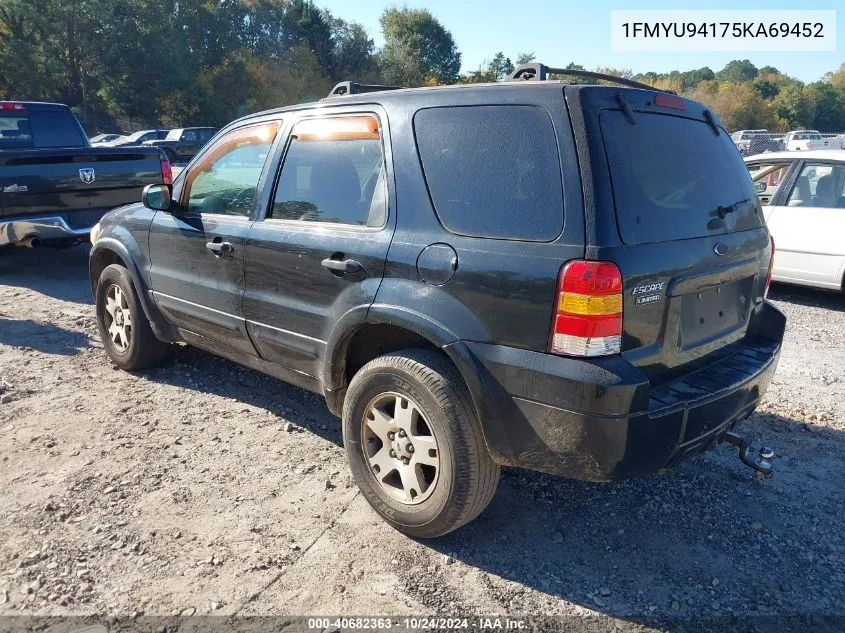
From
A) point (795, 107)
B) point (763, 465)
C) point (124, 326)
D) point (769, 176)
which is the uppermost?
point (795, 107)

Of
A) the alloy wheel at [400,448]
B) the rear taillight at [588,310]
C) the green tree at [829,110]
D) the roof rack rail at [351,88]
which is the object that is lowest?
the alloy wheel at [400,448]

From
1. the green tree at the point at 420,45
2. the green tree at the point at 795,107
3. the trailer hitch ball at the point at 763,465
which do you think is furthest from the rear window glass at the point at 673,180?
the green tree at the point at 795,107

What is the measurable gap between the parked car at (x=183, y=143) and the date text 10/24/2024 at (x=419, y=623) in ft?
62.0

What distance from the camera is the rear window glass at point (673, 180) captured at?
2438 mm

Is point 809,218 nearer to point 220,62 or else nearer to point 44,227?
point 44,227

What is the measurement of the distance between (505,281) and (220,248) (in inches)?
78.1

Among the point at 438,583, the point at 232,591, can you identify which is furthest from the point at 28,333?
the point at 438,583

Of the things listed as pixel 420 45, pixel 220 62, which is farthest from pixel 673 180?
pixel 420 45

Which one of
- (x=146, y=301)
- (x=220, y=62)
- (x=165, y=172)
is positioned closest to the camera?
(x=146, y=301)

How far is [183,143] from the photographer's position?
2295 cm

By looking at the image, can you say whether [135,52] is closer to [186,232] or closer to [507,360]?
[186,232]

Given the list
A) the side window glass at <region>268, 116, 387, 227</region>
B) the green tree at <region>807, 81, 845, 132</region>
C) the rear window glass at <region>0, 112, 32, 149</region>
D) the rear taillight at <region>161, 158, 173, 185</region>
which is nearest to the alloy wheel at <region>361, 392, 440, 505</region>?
the side window glass at <region>268, 116, 387, 227</region>

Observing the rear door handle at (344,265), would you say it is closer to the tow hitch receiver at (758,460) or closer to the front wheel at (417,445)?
the front wheel at (417,445)

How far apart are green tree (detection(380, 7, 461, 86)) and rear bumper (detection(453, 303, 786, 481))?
6191 centimetres
